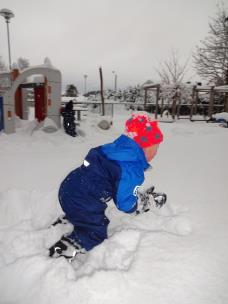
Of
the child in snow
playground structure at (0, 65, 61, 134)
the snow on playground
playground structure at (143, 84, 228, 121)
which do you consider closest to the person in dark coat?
playground structure at (0, 65, 61, 134)

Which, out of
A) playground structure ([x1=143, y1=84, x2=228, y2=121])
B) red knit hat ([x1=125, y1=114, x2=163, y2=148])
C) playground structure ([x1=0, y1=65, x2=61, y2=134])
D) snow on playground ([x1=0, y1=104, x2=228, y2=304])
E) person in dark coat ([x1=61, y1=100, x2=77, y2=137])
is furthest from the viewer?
playground structure ([x1=143, y1=84, x2=228, y2=121])

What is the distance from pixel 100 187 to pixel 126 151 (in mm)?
340

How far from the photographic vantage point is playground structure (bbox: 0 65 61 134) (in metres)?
6.89

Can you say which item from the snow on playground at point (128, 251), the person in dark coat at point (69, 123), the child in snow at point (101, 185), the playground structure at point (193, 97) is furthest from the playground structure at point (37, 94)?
the playground structure at point (193, 97)

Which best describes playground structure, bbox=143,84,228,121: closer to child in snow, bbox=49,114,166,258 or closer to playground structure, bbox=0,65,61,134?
playground structure, bbox=0,65,61,134

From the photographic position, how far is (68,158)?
4750 mm

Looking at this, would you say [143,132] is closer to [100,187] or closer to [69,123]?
[100,187]

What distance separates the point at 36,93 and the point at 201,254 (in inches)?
297

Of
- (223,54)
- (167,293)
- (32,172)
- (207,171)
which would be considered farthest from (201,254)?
(223,54)

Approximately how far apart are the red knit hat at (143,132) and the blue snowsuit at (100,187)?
6 cm

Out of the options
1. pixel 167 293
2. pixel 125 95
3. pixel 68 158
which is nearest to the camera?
pixel 167 293

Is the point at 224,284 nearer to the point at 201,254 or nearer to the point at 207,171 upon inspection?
the point at 201,254

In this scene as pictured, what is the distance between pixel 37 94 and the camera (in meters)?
8.16

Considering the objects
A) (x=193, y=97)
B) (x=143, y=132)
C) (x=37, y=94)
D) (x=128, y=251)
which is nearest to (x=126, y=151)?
(x=143, y=132)
